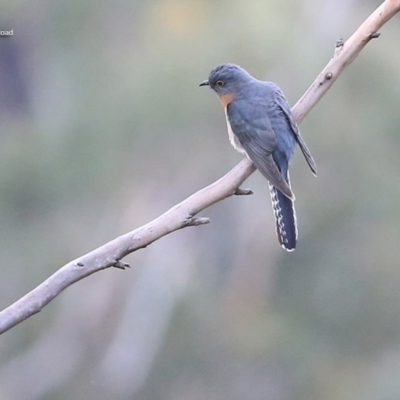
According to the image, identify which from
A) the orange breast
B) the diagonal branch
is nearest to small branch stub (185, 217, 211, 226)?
the diagonal branch

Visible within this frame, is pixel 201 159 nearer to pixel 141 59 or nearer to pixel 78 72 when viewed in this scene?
pixel 141 59

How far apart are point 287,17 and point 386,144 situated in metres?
1.45

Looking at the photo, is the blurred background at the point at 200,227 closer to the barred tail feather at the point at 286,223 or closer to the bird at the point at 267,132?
the bird at the point at 267,132

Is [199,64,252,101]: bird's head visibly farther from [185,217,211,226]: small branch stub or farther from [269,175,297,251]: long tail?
[185,217,211,226]: small branch stub

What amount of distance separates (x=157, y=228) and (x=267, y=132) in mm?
1054

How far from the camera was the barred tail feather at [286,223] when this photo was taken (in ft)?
11.2

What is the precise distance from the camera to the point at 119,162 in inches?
343

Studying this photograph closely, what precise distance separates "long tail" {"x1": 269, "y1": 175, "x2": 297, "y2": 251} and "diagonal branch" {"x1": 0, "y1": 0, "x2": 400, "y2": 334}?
1.82 ft

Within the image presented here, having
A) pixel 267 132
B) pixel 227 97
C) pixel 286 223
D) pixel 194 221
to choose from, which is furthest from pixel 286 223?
pixel 194 221

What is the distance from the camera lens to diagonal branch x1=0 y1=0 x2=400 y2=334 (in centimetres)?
260

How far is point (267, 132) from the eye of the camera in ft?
11.8

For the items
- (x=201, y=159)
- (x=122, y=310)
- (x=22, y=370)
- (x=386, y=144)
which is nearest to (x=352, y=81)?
(x=386, y=144)

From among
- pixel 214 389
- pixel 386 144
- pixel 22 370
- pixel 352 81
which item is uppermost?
pixel 352 81

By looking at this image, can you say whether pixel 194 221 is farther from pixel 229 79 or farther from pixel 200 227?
pixel 200 227
